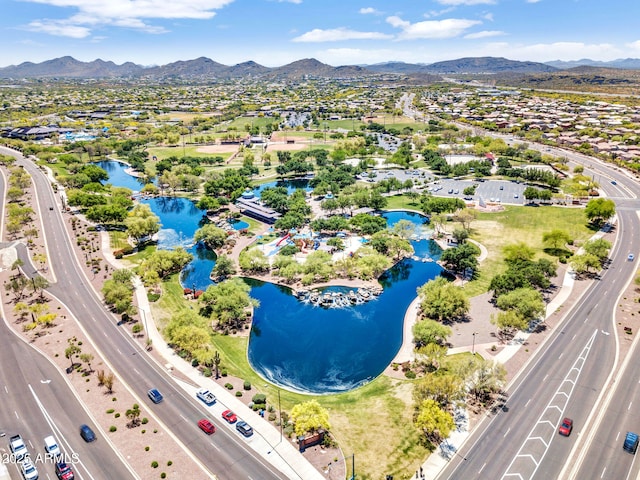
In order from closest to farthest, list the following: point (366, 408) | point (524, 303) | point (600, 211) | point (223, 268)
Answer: point (366, 408) → point (524, 303) → point (223, 268) → point (600, 211)

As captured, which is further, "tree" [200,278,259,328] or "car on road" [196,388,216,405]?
"tree" [200,278,259,328]

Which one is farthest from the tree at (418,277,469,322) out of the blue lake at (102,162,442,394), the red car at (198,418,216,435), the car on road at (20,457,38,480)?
A: the car on road at (20,457,38,480)

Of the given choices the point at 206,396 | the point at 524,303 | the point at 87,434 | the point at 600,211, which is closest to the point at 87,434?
the point at 87,434

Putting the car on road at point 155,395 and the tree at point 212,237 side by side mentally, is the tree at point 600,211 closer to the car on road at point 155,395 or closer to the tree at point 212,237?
the tree at point 212,237

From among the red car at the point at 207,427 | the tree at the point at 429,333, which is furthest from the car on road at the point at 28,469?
the tree at the point at 429,333

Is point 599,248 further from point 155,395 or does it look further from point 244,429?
point 155,395

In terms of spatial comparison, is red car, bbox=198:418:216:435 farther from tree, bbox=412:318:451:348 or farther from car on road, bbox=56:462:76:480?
tree, bbox=412:318:451:348
